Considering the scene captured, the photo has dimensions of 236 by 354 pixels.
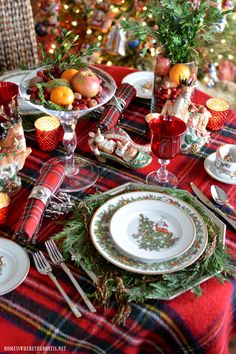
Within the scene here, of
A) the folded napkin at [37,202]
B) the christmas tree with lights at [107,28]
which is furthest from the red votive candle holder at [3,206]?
the christmas tree with lights at [107,28]

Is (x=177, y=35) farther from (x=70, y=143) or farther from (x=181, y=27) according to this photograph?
(x=70, y=143)

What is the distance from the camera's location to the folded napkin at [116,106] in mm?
1432

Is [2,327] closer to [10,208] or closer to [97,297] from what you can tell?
[97,297]

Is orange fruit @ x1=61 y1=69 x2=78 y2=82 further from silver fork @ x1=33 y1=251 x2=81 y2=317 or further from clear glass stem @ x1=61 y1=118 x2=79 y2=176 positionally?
silver fork @ x1=33 y1=251 x2=81 y2=317

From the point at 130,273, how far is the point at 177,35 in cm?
70

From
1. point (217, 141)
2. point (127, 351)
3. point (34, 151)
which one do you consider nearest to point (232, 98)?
point (217, 141)

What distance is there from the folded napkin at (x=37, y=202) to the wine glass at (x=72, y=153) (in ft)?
0.16

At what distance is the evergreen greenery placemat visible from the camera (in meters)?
0.94

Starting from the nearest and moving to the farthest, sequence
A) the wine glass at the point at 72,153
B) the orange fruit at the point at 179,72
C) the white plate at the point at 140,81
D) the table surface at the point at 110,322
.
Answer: the table surface at the point at 110,322 < the wine glass at the point at 72,153 < the orange fruit at the point at 179,72 < the white plate at the point at 140,81

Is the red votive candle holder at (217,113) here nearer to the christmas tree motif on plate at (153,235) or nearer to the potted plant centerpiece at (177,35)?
the potted plant centerpiece at (177,35)

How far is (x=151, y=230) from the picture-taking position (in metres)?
1.08

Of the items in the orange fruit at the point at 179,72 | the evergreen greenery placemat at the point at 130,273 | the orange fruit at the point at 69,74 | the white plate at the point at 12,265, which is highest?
the orange fruit at the point at 69,74

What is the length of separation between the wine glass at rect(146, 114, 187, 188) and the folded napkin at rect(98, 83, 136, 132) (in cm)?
22

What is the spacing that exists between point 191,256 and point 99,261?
7.8 inches
